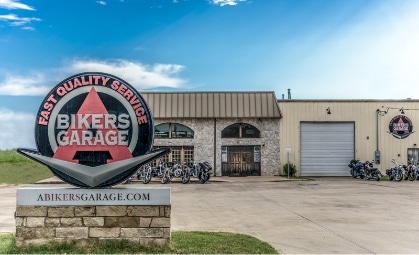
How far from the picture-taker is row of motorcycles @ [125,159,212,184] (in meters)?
28.2

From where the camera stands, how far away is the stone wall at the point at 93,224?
8719 millimetres

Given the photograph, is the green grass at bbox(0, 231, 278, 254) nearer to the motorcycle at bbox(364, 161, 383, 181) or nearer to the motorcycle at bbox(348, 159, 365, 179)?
the motorcycle at bbox(364, 161, 383, 181)

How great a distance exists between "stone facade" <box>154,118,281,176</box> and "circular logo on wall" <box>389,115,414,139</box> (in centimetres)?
817

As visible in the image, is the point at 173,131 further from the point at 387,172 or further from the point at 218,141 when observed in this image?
the point at 387,172

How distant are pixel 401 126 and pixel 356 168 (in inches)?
192

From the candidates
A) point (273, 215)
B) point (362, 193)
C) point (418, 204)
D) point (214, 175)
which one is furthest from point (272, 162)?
point (273, 215)

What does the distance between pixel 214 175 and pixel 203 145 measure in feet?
7.02

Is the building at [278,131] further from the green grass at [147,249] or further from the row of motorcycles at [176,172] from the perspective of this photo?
the green grass at [147,249]

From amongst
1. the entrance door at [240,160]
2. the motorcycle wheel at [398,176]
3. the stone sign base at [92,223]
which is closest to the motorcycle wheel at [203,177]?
the entrance door at [240,160]

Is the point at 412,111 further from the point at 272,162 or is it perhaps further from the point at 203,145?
the point at 203,145

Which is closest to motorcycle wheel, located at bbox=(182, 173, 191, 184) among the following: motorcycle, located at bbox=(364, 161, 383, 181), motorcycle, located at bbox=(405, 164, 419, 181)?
motorcycle, located at bbox=(364, 161, 383, 181)

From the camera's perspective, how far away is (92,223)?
28.8 ft

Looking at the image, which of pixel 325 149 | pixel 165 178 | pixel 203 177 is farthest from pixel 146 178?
pixel 325 149

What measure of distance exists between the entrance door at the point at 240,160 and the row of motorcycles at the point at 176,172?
3.70 metres
